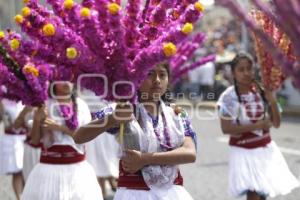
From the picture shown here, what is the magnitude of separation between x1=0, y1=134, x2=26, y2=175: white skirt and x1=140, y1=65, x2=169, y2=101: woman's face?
3.97m

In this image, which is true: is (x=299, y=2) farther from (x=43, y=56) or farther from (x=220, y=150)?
(x=220, y=150)

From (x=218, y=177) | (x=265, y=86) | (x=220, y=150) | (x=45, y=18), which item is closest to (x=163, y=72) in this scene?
(x=45, y=18)

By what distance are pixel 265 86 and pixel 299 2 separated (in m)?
4.09

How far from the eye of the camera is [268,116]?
5258 millimetres

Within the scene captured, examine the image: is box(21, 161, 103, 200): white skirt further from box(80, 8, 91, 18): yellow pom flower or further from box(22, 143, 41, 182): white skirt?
box(80, 8, 91, 18): yellow pom flower

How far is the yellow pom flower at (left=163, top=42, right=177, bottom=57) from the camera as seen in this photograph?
87.4 inches

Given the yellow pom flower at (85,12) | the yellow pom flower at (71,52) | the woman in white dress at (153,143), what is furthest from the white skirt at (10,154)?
the yellow pom flower at (85,12)

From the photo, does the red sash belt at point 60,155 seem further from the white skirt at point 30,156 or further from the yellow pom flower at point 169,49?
the yellow pom flower at point 169,49

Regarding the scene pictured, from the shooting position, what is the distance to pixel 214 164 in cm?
908

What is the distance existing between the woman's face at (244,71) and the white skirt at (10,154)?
2845mm

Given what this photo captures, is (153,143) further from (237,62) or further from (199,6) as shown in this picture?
(237,62)

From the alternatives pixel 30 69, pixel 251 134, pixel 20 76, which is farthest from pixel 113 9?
pixel 251 134

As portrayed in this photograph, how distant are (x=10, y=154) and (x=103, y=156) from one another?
1.11m

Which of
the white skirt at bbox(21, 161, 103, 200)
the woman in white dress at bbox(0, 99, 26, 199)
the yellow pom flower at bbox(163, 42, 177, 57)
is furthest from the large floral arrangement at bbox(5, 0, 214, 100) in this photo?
the woman in white dress at bbox(0, 99, 26, 199)
